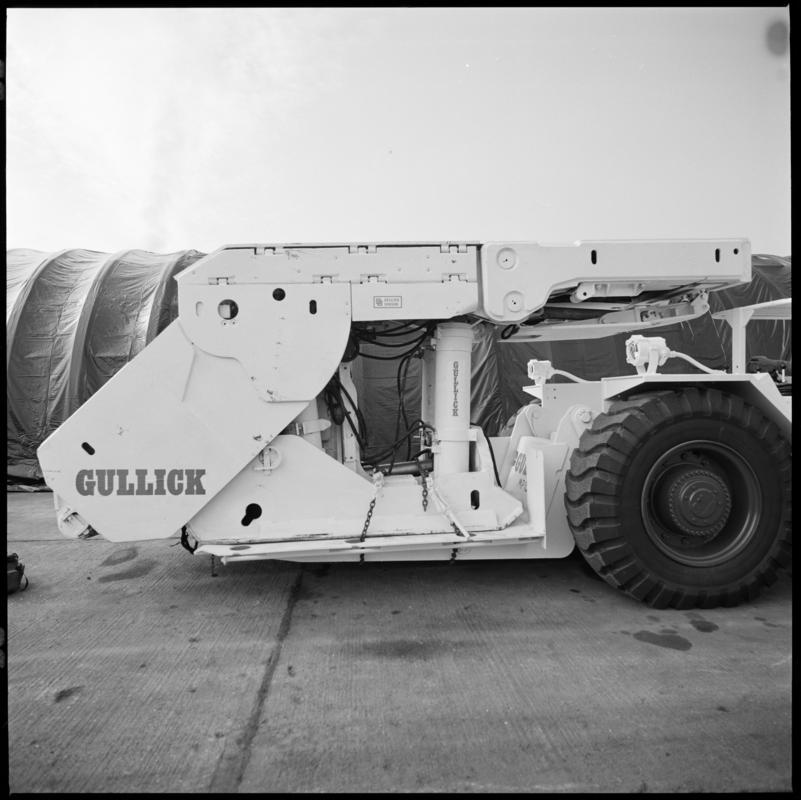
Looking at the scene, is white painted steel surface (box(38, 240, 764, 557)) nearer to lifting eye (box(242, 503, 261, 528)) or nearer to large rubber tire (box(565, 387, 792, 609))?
lifting eye (box(242, 503, 261, 528))

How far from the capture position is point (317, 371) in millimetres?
2910

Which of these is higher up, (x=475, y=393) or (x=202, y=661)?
(x=475, y=393)

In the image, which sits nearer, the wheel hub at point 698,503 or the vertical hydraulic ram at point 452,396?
the wheel hub at point 698,503

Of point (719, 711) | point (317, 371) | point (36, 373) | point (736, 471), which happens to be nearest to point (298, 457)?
point (317, 371)

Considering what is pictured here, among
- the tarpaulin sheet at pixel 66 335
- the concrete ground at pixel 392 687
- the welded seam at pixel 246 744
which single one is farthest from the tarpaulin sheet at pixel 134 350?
the welded seam at pixel 246 744

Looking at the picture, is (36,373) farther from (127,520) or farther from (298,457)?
(298,457)

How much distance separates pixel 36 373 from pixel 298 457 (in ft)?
20.9

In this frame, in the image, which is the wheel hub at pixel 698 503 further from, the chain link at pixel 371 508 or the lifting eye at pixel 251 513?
the lifting eye at pixel 251 513

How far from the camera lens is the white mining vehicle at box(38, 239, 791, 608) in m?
2.78

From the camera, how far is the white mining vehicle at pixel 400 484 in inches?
110

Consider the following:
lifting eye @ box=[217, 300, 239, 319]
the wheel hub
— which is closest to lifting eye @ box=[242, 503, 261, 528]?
lifting eye @ box=[217, 300, 239, 319]

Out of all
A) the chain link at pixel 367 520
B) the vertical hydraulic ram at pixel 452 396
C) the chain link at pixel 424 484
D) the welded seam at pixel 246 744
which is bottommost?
the welded seam at pixel 246 744

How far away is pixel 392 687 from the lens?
7.00 feet

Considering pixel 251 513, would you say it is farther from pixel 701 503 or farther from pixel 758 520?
pixel 758 520
